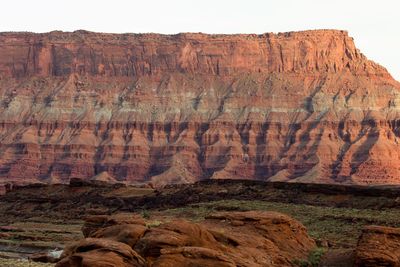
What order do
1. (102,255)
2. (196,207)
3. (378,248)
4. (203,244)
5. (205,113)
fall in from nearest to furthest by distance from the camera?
(102,255), (203,244), (378,248), (196,207), (205,113)

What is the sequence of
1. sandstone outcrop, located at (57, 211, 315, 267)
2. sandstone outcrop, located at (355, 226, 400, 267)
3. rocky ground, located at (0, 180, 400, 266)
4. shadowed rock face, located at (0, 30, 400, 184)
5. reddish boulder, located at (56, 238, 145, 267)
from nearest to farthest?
reddish boulder, located at (56, 238, 145, 267), sandstone outcrop, located at (57, 211, 315, 267), sandstone outcrop, located at (355, 226, 400, 267), rocky ground, located at (0, 180, 400, 266), shadowed rock face, located at (0, 30, 400, 184)

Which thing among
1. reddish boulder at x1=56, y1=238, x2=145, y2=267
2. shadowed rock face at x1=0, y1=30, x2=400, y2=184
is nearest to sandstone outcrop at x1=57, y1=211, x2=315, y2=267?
reddish boulder at x1=56, y1=238, x2=145, y2=267

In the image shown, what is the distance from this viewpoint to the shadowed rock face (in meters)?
179

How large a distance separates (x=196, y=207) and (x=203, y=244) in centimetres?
3503

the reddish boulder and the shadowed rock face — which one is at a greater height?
the reddish boulder

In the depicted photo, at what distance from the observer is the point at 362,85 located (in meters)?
192

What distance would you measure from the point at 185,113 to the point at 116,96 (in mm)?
13350

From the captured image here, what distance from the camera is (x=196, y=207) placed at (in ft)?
220

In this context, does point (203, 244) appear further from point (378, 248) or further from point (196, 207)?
point (196, 207)

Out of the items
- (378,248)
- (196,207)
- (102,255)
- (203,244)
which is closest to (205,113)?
(196,207)

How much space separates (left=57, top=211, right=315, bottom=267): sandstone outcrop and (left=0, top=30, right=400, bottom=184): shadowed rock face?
129m

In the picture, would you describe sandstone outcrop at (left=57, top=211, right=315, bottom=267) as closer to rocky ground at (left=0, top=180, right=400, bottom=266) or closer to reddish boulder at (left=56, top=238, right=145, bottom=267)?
reddish boulder at (left=56, top=238, right=145, bottom=267)

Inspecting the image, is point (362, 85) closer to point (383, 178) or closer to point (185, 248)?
point (383, 178)

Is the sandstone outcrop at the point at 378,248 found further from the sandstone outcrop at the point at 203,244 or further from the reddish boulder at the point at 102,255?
the reddish boulder at the point at 102,255
